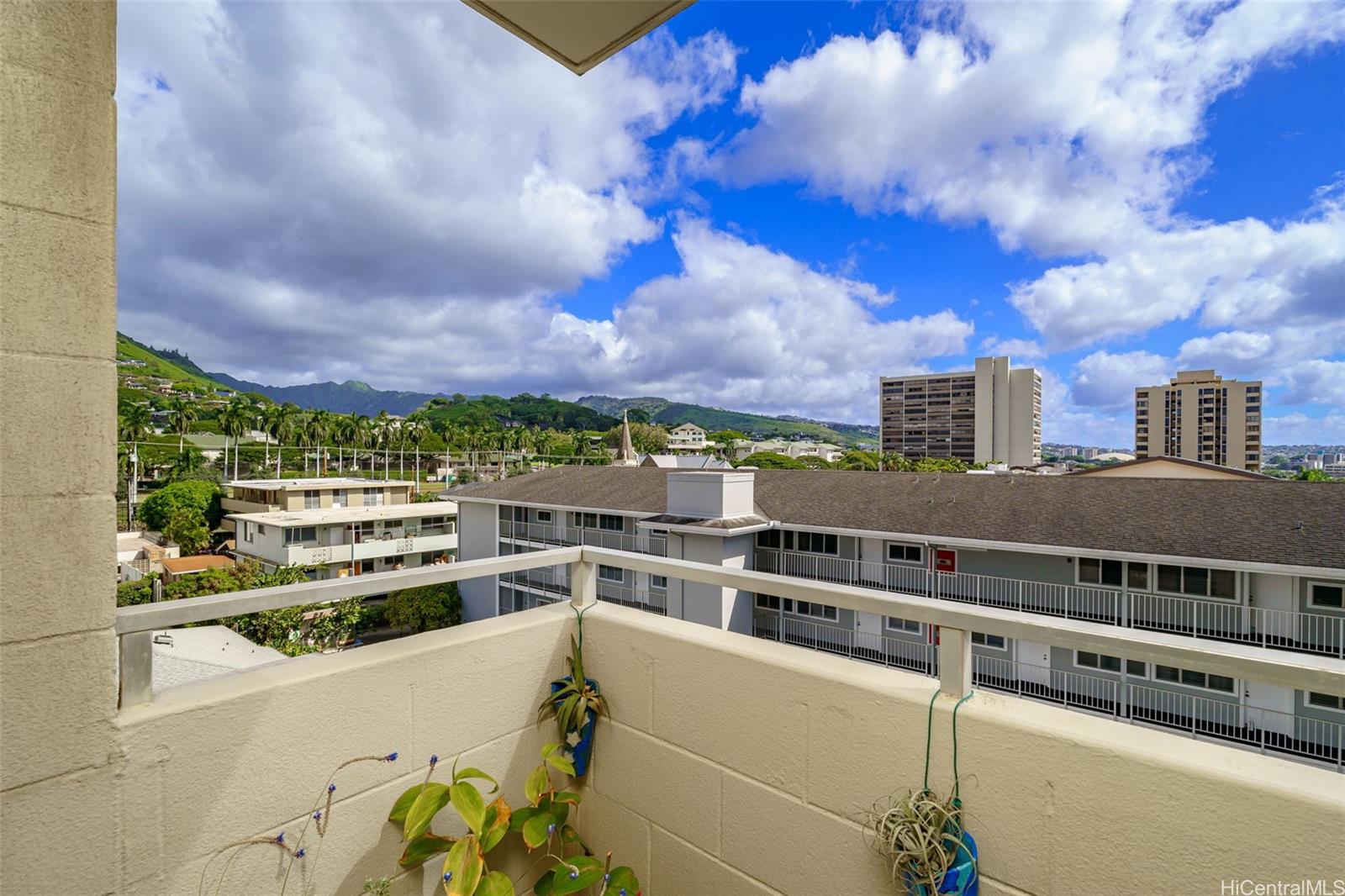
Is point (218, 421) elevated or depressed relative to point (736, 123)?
depressed

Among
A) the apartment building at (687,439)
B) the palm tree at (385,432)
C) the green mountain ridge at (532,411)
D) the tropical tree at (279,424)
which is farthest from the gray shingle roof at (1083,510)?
the apartment building at (687,439)

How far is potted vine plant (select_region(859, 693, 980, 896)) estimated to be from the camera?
0.92 m

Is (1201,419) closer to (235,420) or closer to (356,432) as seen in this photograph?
(235,420)

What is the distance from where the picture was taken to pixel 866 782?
3.49 ft

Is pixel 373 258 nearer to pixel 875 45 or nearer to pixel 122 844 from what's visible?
pixel 875 45

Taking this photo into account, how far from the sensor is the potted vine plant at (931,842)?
3.03 feet

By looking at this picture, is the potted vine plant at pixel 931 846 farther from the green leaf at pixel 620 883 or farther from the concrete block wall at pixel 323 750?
the concrete block wall at pixel 323 750

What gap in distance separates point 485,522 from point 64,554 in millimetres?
18003

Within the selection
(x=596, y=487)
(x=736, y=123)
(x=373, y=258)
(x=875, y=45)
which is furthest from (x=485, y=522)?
(x=373, y=258)

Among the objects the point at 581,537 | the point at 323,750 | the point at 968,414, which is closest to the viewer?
the point at 323,750

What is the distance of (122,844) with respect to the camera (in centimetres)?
90

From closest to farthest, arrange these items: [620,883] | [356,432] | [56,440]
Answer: [56,440] < [620,883] < [356,432]

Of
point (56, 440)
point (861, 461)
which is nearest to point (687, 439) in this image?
point (861, 461)

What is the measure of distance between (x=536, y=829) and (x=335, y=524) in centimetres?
1665
